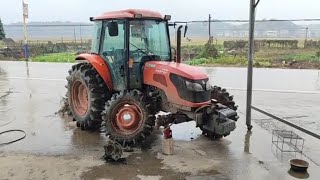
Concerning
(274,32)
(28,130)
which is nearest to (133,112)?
(28,130)

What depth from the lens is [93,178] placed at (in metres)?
5.46

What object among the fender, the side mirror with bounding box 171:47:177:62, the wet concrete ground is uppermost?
the side mirror with bounding box 171:47:177:62

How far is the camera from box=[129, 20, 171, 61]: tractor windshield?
7.14 m

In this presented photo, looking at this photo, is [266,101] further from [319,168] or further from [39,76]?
[39,76]

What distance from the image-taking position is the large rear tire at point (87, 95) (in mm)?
7508

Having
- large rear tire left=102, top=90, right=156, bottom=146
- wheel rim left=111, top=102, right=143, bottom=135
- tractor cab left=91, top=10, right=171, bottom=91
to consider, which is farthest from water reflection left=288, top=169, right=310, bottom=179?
tractor cab left=91, top=10, right=171, bottom=91

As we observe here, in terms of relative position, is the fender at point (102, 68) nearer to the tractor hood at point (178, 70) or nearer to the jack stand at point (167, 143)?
the tractor hood at point (178, 70)

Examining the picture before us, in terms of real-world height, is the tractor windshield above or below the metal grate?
above

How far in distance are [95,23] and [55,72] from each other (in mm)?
9412

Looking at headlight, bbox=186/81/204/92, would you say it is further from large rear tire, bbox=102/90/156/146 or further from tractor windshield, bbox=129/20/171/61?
tractor windshield, bbox=129/20/171/61

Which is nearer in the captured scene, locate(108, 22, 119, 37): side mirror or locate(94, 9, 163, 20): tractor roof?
locate(108, 22, 119, 37): side mirror

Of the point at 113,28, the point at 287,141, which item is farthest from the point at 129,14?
the point at 287,141

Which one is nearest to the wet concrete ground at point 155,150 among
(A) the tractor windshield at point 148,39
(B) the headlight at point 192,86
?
(B) the headlight at point 192,86

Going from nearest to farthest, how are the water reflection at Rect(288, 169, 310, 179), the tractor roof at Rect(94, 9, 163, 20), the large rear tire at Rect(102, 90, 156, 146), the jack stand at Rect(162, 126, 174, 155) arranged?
the water reflection at Rect(288, 169, 310, 179) → the jack stand at Rect(162, 126, 174, 155) → the large rear tire at Rect(102, 90, 156, 146) → the tractor roof at Rect(94, 9, 163, 20)
